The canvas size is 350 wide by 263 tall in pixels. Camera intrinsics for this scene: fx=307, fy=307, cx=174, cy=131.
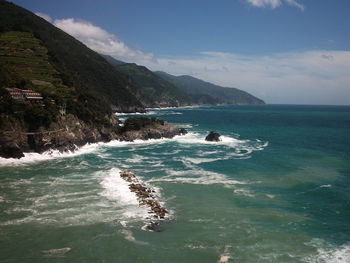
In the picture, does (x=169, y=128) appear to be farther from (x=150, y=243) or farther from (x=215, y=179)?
(x=150, y=243)

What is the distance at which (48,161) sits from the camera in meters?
59.9

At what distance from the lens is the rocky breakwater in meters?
32.4

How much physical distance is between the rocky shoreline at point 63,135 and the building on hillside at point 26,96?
7400 mm

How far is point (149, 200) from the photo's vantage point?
37.8 m

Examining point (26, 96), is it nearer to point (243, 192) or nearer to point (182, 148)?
point (182, 148)

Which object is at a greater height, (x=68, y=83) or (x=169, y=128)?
(x=68, y=83)

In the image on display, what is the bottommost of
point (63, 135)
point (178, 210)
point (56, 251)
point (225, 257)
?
point (225, 257)

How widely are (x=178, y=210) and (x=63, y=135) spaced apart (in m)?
42.5

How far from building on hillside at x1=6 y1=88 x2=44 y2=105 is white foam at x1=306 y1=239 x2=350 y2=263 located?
214 feet

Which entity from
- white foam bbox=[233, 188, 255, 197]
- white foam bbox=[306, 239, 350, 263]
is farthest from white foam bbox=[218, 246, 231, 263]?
white foam bbox=[233, 188, 255, 197]

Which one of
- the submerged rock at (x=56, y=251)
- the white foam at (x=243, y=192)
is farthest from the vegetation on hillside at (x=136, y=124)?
the submerged rock at (x=56, y=251)

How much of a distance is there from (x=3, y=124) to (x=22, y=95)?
42.9 feet

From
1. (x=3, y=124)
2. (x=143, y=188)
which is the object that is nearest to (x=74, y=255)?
(x=143, y=188)

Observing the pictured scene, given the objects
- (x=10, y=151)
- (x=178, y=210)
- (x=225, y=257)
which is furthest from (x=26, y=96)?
(x=225, y=257)
